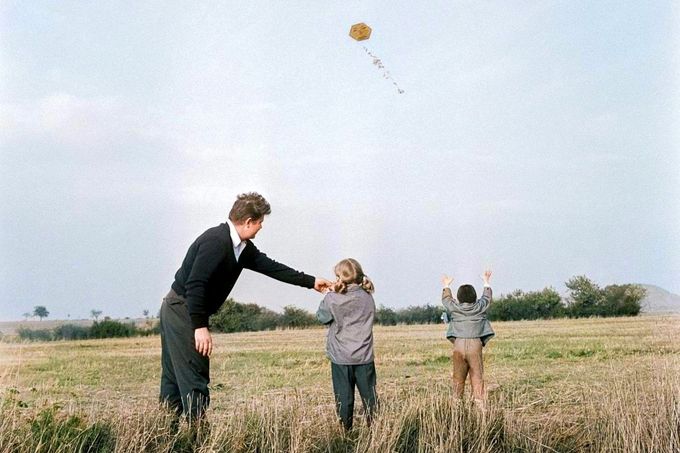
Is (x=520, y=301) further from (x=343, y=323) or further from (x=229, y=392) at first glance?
(x=343, y=323)

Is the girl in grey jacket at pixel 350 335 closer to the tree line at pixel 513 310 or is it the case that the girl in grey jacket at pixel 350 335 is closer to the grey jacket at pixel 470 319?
the grey jacket at pixel 470 319

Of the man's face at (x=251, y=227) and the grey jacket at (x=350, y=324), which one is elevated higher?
the man's face at (x=251, y=227)

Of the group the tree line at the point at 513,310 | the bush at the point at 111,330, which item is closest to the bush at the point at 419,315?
the tree line at the point at 513,310

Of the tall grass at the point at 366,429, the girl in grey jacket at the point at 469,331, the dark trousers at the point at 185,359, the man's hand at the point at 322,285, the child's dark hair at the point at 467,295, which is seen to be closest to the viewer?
the tall grass at the point at 366,429

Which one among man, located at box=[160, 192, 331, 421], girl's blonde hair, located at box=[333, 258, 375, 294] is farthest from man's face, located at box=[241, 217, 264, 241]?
girl's blonde hair, located at box=[333, 258, 375, 294]

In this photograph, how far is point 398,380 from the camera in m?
11.4

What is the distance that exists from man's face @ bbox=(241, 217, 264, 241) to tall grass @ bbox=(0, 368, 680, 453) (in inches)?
55.4

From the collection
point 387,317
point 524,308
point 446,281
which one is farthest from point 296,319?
point 446,281

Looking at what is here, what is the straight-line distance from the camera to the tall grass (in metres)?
5.37

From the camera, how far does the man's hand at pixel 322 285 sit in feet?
21.9

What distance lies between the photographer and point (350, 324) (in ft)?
21.2

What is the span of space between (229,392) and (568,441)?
6427 mm

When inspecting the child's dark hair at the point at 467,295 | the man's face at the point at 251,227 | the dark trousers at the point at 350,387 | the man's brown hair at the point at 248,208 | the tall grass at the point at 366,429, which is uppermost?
the man's brown hair at the point at 248,208

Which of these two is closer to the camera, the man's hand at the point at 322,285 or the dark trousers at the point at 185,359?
the dark trousers at the point at 185,359
